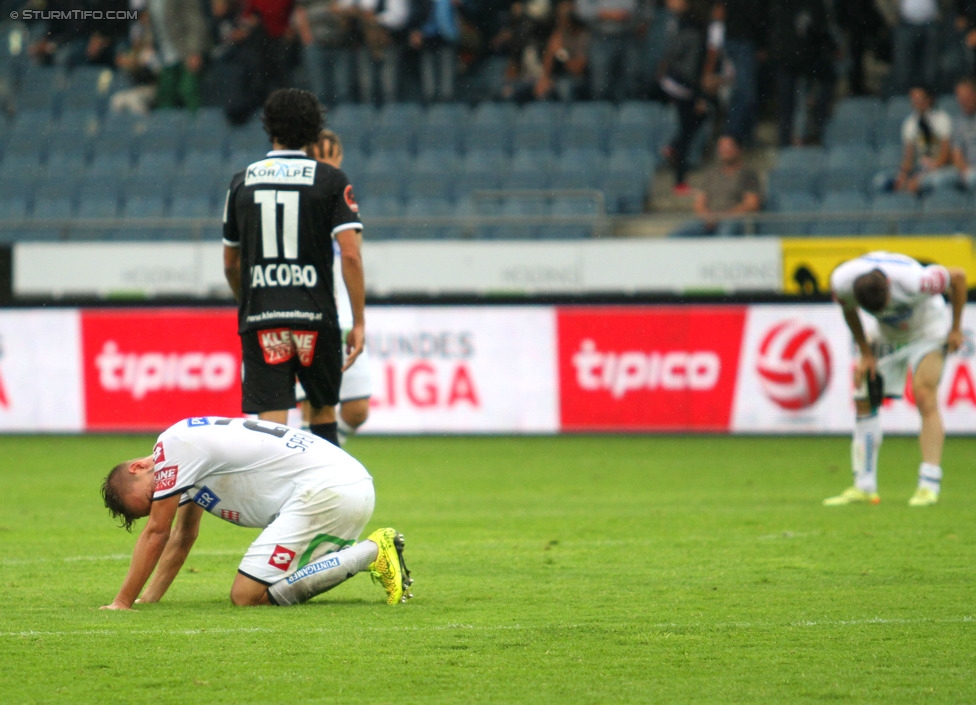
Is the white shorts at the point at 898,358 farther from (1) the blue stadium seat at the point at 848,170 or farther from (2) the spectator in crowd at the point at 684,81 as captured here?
(2) the spectator in crowd at the point at 684,81

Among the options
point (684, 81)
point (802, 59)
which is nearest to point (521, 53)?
point (684, 81)

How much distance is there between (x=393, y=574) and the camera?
642 centimetres

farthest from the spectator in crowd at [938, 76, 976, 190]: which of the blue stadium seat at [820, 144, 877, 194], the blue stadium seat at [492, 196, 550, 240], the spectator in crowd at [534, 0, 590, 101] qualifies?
the spectator in crowd at [534, 0, 590, 101]

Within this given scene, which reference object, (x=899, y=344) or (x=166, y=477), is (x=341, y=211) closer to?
(x=166, y=477)

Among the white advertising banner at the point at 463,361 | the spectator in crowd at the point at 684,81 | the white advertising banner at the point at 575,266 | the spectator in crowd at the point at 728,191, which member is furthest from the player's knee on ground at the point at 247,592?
the spectator in crowd at the point at 684,81

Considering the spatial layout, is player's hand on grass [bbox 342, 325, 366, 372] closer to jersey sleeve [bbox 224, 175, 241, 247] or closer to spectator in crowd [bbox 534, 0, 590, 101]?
jersey sleeve [bbox 224, 175, 241, 247]

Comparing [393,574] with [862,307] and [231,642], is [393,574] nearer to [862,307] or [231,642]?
[231,642]

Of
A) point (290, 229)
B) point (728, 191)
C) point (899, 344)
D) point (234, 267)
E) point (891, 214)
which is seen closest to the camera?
point (290, 229)

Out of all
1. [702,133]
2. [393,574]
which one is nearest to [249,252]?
[393,574]

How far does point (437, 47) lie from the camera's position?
70.6 ft

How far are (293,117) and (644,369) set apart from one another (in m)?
9.01

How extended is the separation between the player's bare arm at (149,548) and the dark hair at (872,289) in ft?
17.4

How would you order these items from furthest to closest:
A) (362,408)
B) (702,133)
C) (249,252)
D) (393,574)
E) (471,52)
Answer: (471,52) → (702,133) → (362,408) → (249,252) → (393,574)

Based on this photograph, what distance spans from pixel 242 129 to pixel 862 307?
543 inches
